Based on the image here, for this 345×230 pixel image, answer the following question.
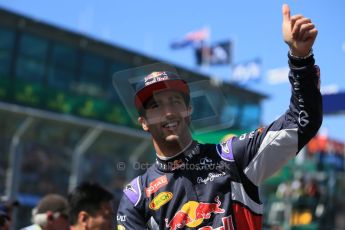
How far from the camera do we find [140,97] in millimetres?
3057

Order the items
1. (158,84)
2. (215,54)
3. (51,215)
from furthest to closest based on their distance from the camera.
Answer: (215,54)
(51,215)
(158,84)

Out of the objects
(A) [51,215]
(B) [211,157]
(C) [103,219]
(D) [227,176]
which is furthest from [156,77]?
(A) [51,215]

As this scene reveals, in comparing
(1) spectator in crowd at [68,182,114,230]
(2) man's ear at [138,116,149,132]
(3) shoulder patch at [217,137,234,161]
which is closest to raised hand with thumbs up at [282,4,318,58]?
(3) shoulder patch at [217,137,234,161]

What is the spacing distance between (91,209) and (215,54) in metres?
24.0

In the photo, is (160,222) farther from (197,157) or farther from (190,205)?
(197,157)

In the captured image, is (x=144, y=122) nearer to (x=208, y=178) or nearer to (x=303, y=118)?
(x=208, y=178)

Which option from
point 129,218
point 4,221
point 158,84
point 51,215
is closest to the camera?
point 129,218

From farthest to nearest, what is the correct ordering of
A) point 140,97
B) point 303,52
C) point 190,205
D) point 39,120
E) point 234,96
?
1. point 234,96
2. point 39,120
3. point 140,97
4. point 190,205
5. point 303,52

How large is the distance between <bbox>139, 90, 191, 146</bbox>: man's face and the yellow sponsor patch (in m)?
0.27

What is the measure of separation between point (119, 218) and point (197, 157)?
488 millimetres

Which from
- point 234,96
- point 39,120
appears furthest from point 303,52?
point 234,96

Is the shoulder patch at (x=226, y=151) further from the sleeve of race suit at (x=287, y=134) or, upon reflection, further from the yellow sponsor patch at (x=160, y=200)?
the yellow sponsor patch at (x=160, y=200)

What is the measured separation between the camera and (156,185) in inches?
113

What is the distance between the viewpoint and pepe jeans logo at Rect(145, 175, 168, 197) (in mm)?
2861
